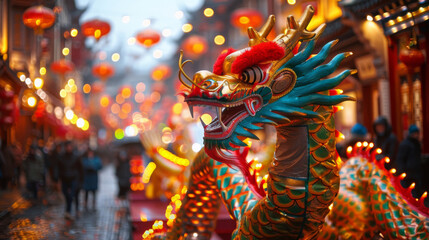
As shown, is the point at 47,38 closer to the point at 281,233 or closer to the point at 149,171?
the point at 149,171

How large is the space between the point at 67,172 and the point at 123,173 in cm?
290

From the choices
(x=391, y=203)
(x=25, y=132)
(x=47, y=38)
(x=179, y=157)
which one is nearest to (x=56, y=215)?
(x=179, y=157)

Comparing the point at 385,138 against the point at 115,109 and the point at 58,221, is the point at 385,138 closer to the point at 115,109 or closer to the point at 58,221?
the point at 58,221

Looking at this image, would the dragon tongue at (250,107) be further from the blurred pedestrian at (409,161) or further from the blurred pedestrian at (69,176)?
the blurred pedestrian at (69,176)

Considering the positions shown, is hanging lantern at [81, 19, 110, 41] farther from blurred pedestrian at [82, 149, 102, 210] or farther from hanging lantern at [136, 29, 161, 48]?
blurred pedestrian at [82, 149, 102, 210]

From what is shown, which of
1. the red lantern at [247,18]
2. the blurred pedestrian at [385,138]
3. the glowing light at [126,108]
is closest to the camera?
the blurred pedestrian at [385,138]

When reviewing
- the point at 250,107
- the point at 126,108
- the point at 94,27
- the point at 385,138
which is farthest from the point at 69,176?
the point at 126,108

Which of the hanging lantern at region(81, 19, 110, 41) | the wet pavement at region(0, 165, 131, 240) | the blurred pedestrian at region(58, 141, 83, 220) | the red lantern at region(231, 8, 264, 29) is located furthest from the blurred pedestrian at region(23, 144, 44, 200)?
the red lantern at region(231, 8, 264, 29)

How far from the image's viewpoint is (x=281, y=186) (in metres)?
3.57

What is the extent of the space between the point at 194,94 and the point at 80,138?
4602cm

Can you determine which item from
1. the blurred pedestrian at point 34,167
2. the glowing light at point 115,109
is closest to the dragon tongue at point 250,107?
the blurred pedestrian at point 34,167

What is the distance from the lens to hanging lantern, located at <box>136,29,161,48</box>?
63.9 feet

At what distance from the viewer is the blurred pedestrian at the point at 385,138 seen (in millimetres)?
7898

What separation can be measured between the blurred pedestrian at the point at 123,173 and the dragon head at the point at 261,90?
1278 centimetres
